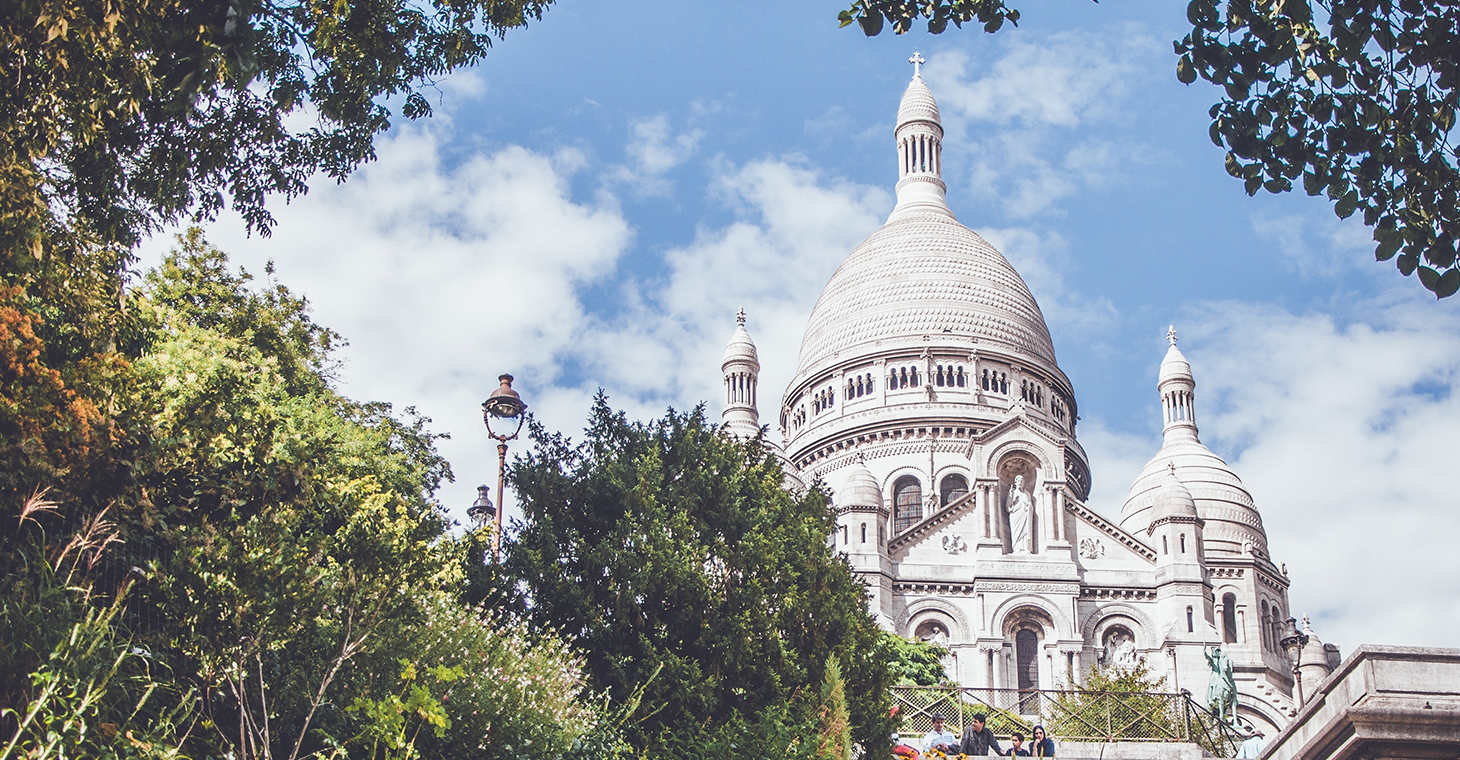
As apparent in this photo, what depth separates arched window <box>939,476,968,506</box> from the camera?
5447 cm

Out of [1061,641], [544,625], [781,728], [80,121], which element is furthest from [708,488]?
[1061,641]

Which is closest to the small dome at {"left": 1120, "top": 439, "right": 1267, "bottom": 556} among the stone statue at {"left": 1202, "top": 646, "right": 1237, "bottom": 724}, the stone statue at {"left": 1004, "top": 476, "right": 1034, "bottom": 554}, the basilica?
the basilica

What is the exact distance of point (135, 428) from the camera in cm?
1315

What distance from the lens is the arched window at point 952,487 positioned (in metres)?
54.5

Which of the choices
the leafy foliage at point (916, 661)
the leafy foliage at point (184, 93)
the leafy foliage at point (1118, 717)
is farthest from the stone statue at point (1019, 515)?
the leafy foliage at point (184, 93)

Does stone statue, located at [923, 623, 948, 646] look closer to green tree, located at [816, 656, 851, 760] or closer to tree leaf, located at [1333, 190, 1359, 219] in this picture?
green tree, located at [816, 656, 851, 760]

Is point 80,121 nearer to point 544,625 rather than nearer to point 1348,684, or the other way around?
point 544,625

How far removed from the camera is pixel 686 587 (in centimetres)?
1817

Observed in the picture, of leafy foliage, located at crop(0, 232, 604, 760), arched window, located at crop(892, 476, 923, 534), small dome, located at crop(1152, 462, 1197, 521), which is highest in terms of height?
arched window, located at crop(892, 476, 923, 534)

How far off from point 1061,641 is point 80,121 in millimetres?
37093

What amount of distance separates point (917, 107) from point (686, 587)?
5671 centimetres

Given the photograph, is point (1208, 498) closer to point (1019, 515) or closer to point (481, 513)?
point (1019, 515)

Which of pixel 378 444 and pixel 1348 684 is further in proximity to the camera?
pixel 378 444

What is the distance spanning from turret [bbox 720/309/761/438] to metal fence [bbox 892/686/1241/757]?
3362cm
